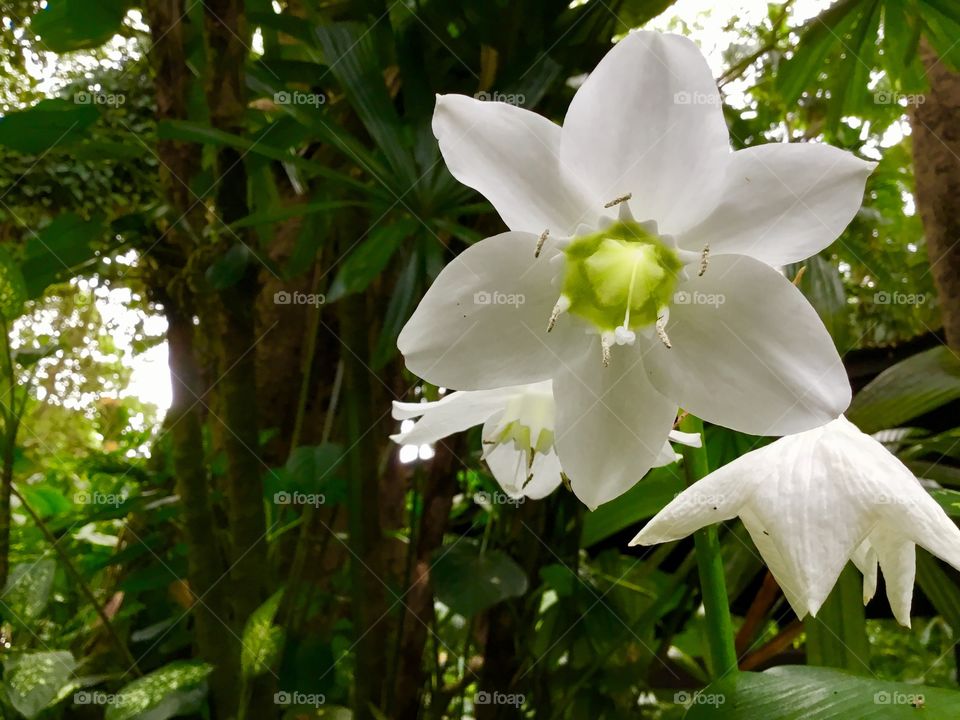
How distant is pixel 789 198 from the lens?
30 centimetres

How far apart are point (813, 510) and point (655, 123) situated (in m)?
0.19

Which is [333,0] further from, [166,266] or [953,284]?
[953,284]

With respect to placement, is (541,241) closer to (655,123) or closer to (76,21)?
(655,123)

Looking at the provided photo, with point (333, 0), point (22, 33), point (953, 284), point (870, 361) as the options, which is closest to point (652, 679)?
point (870, 361)

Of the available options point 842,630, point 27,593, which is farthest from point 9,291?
point 842,630

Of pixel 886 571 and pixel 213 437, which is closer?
pixel 886 571

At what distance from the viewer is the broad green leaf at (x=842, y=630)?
75cm

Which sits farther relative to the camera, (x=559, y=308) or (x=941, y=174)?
(x=941, y=174)

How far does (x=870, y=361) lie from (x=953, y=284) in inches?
12.7

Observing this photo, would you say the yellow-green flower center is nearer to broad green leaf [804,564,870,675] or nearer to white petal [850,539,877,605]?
white petal [850,539,877,605]

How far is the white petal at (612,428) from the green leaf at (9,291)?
0.72 m

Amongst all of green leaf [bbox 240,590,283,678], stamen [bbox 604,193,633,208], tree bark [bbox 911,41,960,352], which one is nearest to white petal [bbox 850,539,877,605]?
stamen [bbox 604,193,633,208]

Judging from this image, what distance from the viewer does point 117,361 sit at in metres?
1.74

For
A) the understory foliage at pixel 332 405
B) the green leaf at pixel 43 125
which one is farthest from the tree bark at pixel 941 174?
the green leaf at pixel 43 125
